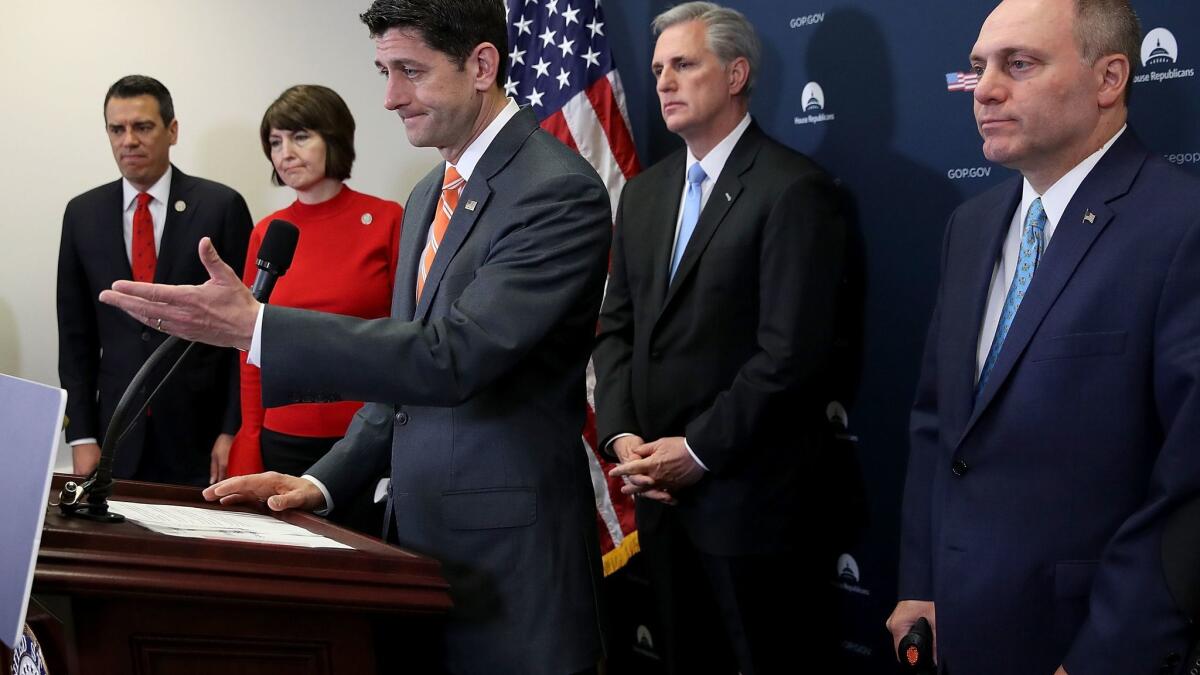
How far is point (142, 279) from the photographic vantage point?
11.8 ft

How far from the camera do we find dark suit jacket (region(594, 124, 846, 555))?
2.71 meters

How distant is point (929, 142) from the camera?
3000mm

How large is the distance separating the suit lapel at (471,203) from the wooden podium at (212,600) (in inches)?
18.8

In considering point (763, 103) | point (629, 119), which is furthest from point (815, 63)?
point (629, 119)

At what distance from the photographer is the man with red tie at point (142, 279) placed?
3549mm

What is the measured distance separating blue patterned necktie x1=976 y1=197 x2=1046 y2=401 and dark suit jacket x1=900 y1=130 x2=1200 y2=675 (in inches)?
1.3

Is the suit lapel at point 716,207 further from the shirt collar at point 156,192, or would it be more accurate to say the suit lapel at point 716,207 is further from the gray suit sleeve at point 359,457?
the shirt collar at point 156,192

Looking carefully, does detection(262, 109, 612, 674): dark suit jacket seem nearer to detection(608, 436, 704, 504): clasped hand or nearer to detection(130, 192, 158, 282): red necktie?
detection(608, 436, 704, 504): clasped hand

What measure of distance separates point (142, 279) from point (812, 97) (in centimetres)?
217

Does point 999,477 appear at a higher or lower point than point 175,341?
lower

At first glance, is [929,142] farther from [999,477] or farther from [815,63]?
[999,477]

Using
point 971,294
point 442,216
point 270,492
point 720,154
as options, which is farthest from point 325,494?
point 720,154

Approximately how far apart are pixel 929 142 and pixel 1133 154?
3.87 ft

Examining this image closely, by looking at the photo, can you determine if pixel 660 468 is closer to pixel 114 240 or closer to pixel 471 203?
pixel 471 203
